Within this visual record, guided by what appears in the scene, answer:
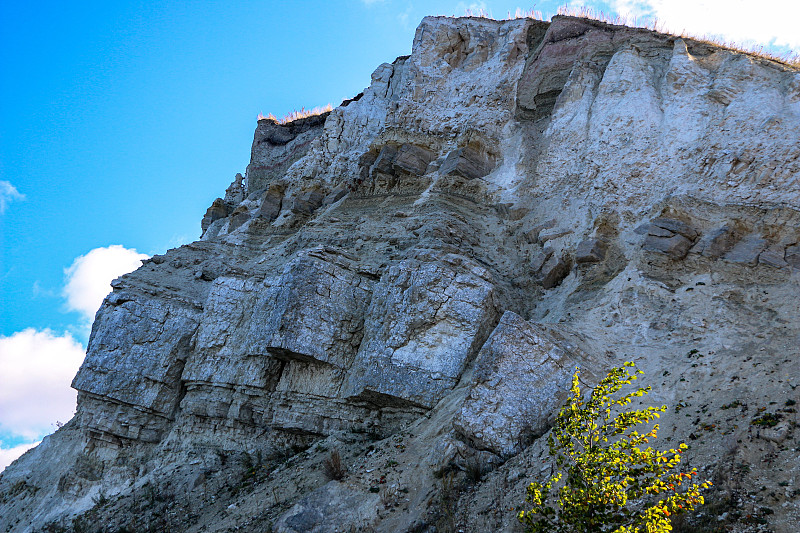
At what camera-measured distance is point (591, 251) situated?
16.9 m

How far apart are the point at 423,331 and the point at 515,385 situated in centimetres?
362

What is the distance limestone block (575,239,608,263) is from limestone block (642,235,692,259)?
1.22 meters

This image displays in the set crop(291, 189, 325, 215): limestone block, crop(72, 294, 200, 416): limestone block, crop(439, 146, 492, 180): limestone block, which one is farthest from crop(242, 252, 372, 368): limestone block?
crop(291, 189, 325, 215): limestone block

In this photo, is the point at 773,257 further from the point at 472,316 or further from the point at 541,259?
the point at 472,316

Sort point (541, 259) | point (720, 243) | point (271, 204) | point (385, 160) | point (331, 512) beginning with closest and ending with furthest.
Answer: point (331, 512)
point (720, 243)
point (541, 259)
point (385, 160)
point (271, 204)

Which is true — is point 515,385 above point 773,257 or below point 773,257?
below

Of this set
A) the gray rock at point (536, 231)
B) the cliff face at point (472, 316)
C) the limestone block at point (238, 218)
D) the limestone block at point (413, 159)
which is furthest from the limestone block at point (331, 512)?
the limestone block at point (238, 218)

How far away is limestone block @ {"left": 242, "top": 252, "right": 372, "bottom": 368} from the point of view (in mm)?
17109

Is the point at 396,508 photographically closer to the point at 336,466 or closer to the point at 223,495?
the point at 336,466

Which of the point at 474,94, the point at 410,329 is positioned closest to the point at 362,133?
the point at 474,94

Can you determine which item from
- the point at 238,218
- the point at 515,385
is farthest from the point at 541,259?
the point at 238,218

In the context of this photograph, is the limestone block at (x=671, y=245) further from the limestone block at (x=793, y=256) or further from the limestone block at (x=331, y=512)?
the limestone block at (x=331, y=512)

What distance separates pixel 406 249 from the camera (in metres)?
19.3

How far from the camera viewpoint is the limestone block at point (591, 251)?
55.3 feet
